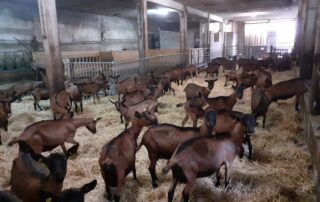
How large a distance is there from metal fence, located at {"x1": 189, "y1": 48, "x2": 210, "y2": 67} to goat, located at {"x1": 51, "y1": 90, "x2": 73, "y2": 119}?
1092 centimetres

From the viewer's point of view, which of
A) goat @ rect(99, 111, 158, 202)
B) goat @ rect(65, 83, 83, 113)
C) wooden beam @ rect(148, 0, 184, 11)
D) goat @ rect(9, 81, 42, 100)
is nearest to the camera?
goat @ rect(99, 111, 158, 202)

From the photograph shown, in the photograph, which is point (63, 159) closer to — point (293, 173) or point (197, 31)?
point (293, 173)

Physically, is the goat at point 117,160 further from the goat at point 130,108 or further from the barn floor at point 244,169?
the goat at point 130,108

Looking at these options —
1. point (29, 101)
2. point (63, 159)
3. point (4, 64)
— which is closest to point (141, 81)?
point (29, 101)

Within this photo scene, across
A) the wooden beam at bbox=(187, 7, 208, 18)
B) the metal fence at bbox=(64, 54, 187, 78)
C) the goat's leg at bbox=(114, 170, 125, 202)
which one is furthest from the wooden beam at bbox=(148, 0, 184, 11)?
the goat's leg at bbox=(114, 170, 125, 202)

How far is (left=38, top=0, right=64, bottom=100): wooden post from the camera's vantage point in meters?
6.11

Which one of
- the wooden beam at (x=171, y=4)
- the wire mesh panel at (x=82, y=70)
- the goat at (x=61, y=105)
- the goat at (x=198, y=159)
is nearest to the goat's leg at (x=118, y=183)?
the goat at (x=198, y=159)

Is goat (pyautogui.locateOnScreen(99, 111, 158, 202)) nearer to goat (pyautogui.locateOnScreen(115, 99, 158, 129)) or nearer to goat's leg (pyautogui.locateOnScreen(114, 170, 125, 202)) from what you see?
goat's leg (pyautogui.locateOnScreen(114, 170, 125, 202))

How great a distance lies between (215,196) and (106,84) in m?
5.80

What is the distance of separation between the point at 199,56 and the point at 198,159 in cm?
1542

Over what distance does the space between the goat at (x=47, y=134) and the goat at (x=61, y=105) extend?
4.29ft

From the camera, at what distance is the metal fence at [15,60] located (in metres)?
11.7

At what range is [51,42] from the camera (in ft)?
20.5

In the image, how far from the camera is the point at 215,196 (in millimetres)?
3000
